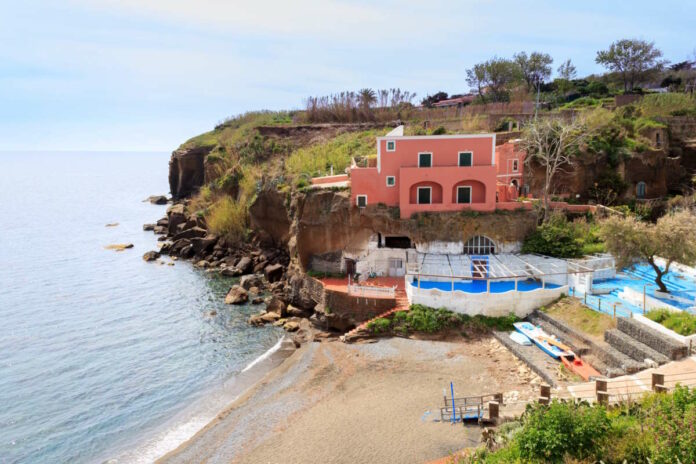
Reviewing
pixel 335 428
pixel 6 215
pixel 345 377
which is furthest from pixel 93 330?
pixel 6 215

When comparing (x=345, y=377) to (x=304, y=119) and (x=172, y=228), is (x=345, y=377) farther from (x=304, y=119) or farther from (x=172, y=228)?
(x=304, y=119)

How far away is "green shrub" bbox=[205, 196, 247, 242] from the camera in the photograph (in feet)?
154

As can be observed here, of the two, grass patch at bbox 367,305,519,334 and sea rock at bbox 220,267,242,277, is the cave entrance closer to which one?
grass patch at bbox 367,305,519,334

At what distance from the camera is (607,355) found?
1900 centimetres

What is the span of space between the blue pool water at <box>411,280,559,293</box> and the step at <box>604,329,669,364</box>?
6074 mm

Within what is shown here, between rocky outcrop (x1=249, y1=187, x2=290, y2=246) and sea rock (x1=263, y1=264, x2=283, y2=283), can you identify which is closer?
sea rock (x1=263, y1=264, x2=283, y2=283)

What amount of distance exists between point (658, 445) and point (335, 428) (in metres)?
10.9

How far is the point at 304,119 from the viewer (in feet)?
240

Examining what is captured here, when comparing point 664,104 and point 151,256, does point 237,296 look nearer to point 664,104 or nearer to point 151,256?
point 151,256

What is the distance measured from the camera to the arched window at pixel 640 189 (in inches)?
1529

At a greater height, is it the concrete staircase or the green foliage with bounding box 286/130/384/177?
the green foliage with bounding box 286/130/384/177

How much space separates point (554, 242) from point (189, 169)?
69.1 meters

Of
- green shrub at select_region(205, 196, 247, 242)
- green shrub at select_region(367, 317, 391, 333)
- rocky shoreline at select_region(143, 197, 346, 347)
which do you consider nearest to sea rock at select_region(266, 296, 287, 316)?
rocky shoreline at select_region(143, 197, 346, 347)

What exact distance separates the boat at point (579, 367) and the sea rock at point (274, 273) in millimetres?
24370
